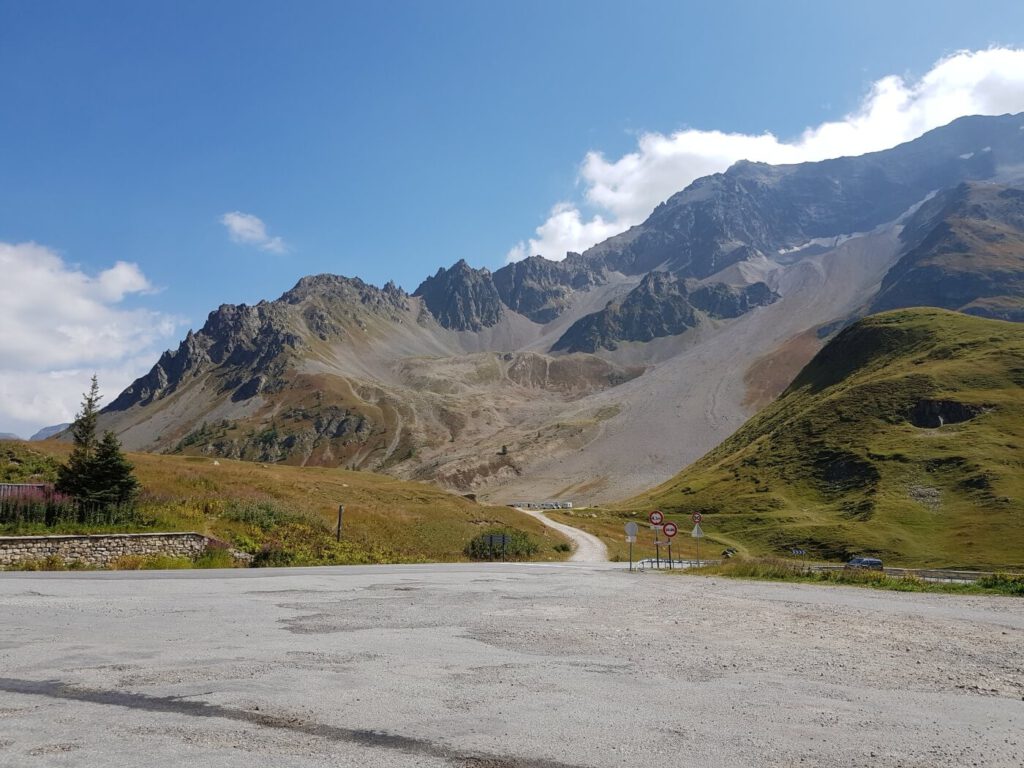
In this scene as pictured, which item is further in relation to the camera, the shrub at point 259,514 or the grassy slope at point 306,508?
the shrub at point 259,514

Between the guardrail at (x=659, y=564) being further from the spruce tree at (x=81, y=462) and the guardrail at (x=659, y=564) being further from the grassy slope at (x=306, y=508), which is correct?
the spruce tree at (x=81, y=462)

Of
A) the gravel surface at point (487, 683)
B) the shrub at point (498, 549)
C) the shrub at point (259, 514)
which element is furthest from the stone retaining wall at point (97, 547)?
the shrub at point (498, 549)

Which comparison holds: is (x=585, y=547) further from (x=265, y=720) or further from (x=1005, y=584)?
(x=265, y=720)

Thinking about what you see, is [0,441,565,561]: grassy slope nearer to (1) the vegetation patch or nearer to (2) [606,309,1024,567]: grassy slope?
(1) the vegetation patch

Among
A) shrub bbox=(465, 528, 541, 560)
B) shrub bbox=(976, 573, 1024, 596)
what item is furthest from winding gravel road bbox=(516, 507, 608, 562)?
shrub bbox=(976, 573, 1024, 596)

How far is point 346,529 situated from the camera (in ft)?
139

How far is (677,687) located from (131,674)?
826cm

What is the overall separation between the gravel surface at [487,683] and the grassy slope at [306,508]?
15890 mm

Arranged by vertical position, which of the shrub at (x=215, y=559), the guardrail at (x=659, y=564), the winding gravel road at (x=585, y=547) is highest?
the shrub at (x=215, y=559)

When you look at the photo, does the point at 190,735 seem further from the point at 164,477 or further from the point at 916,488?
the point at 916,488

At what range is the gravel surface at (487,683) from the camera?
7434 mm

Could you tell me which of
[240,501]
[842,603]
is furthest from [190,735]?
[240,501]

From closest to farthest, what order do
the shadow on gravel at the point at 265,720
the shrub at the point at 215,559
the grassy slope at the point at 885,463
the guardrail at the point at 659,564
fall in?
1. the shadow on gravel at the point at 265,720
2. the shrub at the point at 215,559
3. the guardrail at the point at 659,564
4. the grassy slope at the point at 885,463

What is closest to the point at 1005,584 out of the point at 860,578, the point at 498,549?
the point at 860,578
